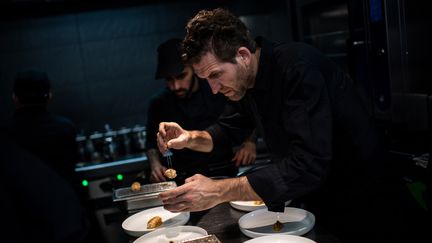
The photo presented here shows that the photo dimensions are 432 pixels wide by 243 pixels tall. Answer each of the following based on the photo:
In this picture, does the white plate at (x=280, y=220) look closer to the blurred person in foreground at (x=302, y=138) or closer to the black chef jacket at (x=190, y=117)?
the blurred person in foreground at (x=302, y=138)

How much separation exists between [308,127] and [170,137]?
828mm

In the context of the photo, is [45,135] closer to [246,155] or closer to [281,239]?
[246,155]

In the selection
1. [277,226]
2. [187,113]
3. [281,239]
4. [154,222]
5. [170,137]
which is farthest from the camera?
[187,113]

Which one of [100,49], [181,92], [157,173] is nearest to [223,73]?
[157,173]

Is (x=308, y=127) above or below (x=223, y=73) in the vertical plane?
below

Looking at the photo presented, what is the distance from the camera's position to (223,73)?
1801mm

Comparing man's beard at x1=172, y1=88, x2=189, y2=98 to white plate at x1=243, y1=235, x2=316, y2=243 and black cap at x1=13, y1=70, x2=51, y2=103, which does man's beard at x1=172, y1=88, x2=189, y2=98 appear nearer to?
black cap at x1=13, y1=70, x2=51, y2=103

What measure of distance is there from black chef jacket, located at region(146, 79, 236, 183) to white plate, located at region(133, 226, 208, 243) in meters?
1.43

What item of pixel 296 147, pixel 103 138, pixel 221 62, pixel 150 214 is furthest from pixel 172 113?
pixel 296 147

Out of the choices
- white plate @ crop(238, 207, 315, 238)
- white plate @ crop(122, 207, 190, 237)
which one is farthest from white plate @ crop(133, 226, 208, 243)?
white plate @ crop(238, 207, 315, 238)

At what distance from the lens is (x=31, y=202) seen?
0.90 metres

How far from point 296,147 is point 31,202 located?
0.96 meters

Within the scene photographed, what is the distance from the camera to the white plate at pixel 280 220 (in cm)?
165

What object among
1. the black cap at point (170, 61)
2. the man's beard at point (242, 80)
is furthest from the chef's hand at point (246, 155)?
the man's beard at point (242, 80)
